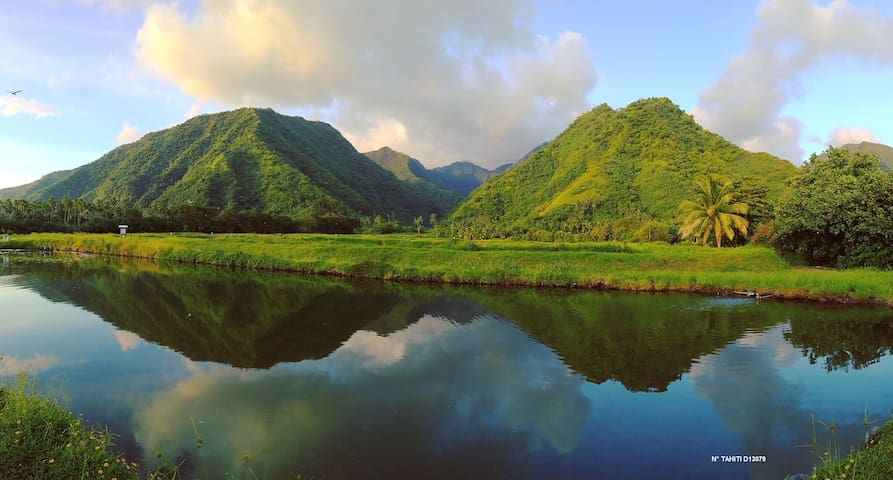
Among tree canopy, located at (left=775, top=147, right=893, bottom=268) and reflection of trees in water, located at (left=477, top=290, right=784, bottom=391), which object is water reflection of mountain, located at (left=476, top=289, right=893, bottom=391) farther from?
tree canopy, located at (left=775, top=147, right=893, bottom=268)

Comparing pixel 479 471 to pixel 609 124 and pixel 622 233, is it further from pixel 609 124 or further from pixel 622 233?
pixel 609 124

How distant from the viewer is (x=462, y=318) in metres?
22.6

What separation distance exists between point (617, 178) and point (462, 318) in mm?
100455

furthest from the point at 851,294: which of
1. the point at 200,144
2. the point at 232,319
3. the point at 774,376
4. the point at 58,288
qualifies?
the point at 200,144

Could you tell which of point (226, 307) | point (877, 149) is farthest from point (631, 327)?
point (877, 149)

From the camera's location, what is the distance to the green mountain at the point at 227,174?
13412 cm

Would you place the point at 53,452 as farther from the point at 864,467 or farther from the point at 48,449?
the point at 864,467

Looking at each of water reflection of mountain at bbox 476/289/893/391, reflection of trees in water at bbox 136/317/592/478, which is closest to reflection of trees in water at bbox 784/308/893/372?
water reflection of mountain at bbox 476/289/893/391

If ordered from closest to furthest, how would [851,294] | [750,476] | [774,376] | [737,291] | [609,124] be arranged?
1. [750,476]
2. [774,376]
3. [851,294]
4. [737,291]
5. [609,124]

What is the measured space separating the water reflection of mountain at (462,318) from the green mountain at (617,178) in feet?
116

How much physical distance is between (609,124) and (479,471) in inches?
5965

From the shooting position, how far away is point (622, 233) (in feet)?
248

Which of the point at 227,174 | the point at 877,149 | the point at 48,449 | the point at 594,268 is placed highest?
the point at 877,149

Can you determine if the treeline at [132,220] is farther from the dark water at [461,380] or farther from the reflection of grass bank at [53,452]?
the reflection of grass bank at [53,452]
